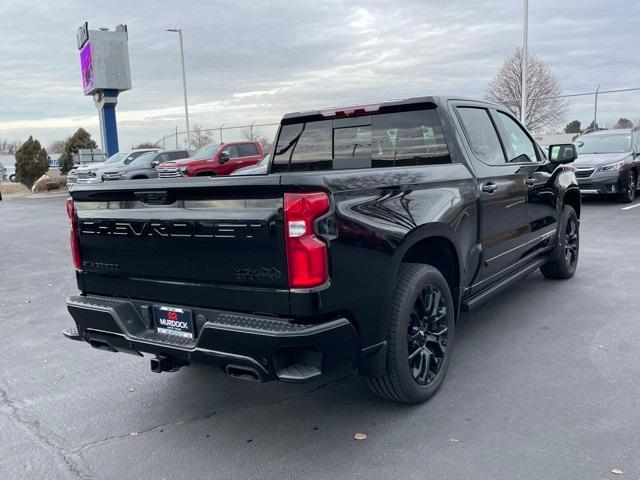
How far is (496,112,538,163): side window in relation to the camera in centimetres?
499

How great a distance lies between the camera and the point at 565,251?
20.5 ft

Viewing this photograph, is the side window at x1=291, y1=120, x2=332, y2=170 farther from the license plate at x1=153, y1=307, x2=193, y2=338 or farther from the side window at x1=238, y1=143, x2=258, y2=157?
the side window at x1=238, y1=143, x2=258, y2=157

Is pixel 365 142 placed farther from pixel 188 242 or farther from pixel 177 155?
pixel 177 155

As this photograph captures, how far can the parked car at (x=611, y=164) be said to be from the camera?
1289cm

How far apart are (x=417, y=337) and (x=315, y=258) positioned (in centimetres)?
115

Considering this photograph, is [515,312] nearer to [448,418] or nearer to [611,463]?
[448,418]

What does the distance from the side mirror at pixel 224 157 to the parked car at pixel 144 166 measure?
3.01m

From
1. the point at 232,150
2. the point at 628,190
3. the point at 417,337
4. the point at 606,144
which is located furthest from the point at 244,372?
the point at 232,150

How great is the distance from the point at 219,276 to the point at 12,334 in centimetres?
356

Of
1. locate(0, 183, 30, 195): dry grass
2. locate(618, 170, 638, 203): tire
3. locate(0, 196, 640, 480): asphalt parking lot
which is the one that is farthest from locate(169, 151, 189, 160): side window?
locate(0, 196, 640, 480): asphalt parking lot

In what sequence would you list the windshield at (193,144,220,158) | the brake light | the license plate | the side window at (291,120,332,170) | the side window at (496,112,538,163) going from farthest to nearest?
the windshield at (193,144,220,158) < the side window at (496,112,538,163) < the side window at (291,120,332,170) < the brake light < the license plate

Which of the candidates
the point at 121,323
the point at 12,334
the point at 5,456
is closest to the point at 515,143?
the point at 121,323

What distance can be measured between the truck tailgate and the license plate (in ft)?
0.19

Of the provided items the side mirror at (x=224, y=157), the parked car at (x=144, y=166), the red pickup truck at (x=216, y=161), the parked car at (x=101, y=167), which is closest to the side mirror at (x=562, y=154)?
the red pickup truck at (x=216, y=161)
